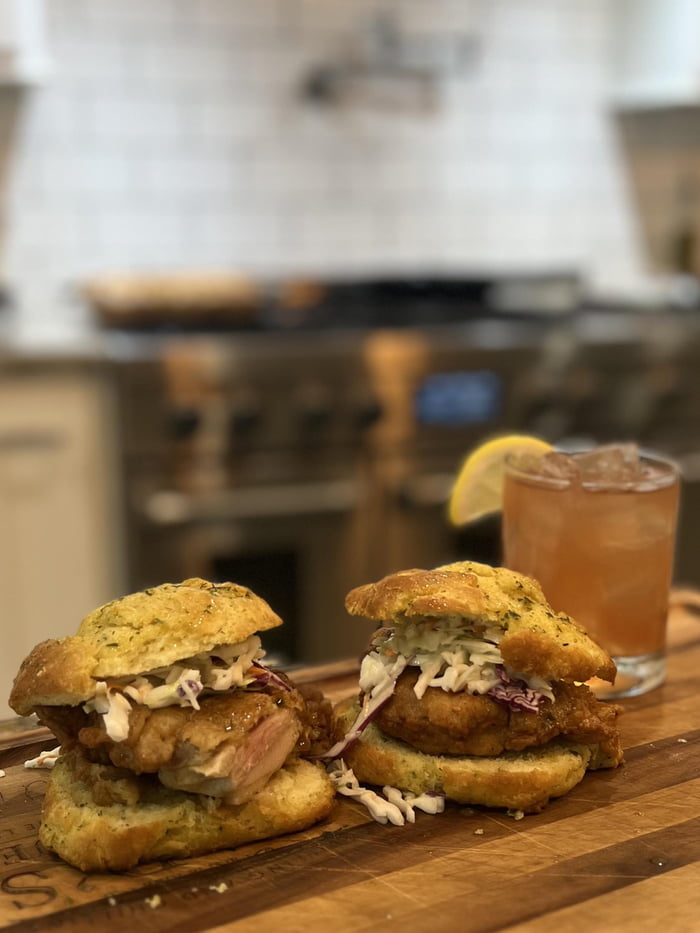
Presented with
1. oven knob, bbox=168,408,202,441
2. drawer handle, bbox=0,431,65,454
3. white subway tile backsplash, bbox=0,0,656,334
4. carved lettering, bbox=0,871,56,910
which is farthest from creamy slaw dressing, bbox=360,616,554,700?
white subway tile backsplash, bbox=0,0,656,334

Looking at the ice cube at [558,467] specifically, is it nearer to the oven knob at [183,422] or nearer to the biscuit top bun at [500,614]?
the biscuit top bun at [500,614]

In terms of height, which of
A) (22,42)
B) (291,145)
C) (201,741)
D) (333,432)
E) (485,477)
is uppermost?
(22,42)

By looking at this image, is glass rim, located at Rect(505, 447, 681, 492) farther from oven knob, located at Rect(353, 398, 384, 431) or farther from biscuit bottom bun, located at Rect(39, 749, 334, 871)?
oven knob, located at Rect(353, 398, 384, 431)

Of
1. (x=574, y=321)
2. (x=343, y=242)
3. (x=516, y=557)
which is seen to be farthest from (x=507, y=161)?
(x=516, y=557)

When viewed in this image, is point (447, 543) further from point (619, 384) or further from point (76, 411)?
point (76, 411)

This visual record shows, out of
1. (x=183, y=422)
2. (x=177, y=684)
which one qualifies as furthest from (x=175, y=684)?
(x=183, y=422)

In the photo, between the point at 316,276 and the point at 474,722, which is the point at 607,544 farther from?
the point at 316,276
